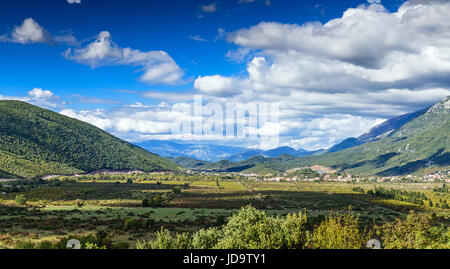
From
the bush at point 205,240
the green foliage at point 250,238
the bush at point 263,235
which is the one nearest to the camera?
the bush at point 263,235

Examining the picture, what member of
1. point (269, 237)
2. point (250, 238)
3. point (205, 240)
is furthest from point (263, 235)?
point (205, 240)

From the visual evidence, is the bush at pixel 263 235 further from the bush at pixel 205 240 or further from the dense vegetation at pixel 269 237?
the bush at pixel 205 240

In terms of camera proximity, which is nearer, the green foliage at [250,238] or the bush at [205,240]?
the green foliage at [250,238]

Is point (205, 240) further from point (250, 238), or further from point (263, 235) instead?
point (263, 235)

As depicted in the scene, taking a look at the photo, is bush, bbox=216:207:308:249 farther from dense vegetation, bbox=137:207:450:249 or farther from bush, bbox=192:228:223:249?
bush, bbox=192:228:223:249

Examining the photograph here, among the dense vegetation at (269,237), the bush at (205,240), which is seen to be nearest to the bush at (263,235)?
the dense vegetation at (269,237)

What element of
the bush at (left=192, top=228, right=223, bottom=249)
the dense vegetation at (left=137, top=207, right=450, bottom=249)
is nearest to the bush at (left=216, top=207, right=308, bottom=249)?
the dense vegetation at (left=137, top=207, right=450, bottom=249)

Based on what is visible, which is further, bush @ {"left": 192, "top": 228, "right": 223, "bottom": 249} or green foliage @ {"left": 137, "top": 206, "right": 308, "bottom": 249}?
bush @ {"left": 192, "top": 228, "right": 223, "bottom": 249}

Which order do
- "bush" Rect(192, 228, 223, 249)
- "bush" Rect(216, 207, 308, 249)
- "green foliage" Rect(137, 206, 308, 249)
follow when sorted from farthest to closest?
1. "bush" Rect(192, 228, 223, 249)
2. "green foliage" Rect(137, 206, 308, 249)
3. "bush" Rect(216, 207, 308, 249)

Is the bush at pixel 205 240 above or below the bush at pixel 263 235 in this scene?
below

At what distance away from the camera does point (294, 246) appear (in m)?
33.6
